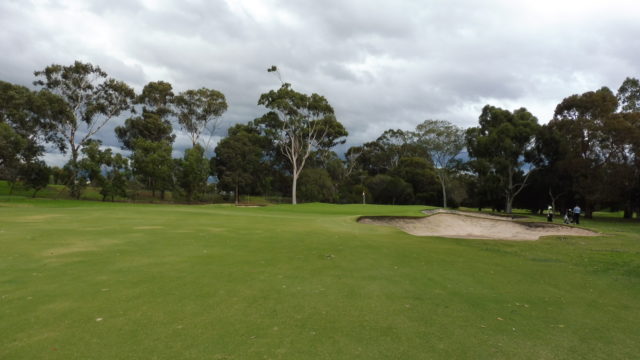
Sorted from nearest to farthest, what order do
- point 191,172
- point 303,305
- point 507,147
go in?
point 303,305 → point 507,147 → point 191,172

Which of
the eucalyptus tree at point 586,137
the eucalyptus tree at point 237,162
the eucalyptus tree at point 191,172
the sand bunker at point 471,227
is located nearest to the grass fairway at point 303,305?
the sand bunker at point 471,227

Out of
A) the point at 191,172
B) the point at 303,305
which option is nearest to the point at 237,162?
the point at 191,172

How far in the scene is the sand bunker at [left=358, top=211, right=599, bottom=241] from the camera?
80.6 feet

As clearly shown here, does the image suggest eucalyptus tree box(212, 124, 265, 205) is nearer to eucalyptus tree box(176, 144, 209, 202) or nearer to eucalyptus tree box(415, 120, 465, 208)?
eucalyptus tree box(176, 144, 209, 202)

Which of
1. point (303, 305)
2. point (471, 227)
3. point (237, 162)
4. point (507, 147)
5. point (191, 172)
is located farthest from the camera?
point (237, 162)

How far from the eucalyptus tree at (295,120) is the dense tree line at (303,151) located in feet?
0.60

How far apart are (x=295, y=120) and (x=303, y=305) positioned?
54.0m

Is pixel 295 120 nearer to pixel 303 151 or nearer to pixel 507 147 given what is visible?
pixel 303 151

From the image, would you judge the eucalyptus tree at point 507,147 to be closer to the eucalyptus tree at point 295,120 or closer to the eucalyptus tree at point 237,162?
the eucalyptus tree at point 295,120

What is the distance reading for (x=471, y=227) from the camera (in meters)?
28.7

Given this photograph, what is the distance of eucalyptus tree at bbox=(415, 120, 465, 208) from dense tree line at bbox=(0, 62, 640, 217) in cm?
19

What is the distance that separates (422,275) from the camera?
8.01 metres

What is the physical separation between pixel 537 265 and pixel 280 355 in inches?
362

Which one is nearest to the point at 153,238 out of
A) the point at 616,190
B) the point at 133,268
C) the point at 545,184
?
the point at 133,268
